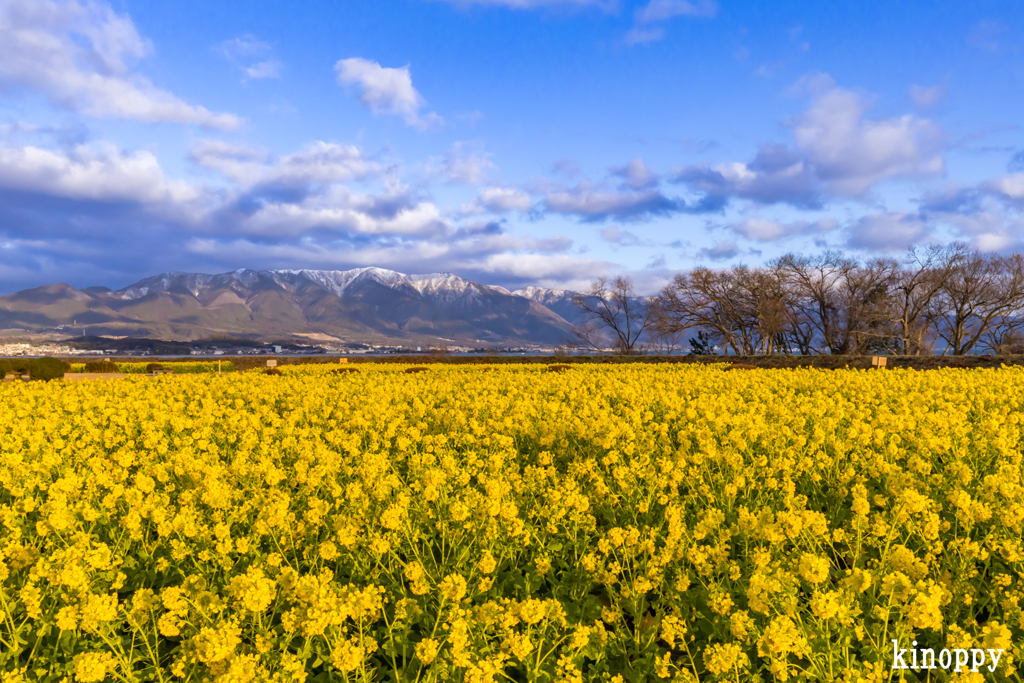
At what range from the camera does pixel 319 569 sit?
11.9ft

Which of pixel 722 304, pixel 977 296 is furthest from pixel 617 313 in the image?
pixel 977 296

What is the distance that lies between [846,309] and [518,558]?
5566 cm

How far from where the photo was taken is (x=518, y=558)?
4027 mm

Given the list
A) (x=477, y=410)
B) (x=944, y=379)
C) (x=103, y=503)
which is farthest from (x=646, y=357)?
(x=103, y=503)

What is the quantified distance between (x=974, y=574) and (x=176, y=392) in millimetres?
13260

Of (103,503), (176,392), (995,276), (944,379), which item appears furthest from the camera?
(995,276)

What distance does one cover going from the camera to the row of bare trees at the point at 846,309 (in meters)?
45.9

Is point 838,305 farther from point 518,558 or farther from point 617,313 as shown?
point 518,558

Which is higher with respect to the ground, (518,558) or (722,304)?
(722,304)

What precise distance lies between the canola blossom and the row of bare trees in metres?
46.7

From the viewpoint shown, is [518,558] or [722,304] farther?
[722,304]

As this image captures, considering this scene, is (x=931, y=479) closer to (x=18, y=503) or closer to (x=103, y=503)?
(x=103, y=503)

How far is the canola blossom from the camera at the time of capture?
269 cm

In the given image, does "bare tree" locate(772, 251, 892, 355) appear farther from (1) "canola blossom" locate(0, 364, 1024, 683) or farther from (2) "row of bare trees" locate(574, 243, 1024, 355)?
(1) "canola blossom" locate(0, 364, 1024, 683)
